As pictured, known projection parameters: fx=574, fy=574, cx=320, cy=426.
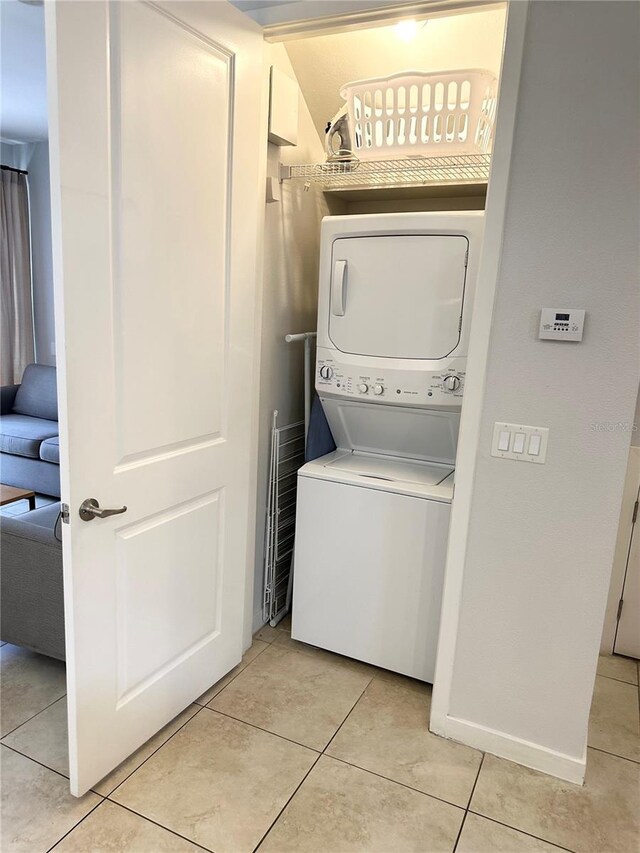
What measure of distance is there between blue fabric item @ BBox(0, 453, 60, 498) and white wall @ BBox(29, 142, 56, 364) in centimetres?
154

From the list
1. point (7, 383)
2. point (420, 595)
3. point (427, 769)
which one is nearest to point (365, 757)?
point (427, 769)

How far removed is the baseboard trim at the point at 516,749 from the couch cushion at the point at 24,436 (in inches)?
125

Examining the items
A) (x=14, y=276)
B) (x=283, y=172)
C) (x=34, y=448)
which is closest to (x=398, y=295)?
(x=283, y=172)

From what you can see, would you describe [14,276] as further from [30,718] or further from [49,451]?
[30,718]

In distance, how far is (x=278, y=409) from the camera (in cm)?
235

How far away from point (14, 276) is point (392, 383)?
4.67 m

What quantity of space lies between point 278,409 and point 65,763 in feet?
4.53

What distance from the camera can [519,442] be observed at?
1.65 meters

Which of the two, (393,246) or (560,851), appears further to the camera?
(393,246)

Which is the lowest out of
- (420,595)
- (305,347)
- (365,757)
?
(365,757)

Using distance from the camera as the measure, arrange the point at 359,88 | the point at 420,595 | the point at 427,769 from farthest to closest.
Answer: the point at 420,595 < the point at 359,88 < the point at 427,769

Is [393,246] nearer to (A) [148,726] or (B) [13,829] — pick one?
(A) [148,726]

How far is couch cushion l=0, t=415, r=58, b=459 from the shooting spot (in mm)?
3896

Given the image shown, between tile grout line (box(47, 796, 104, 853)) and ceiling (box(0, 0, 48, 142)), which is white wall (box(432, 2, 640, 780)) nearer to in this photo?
tile grout line (box(47, 796, 104, 853))
